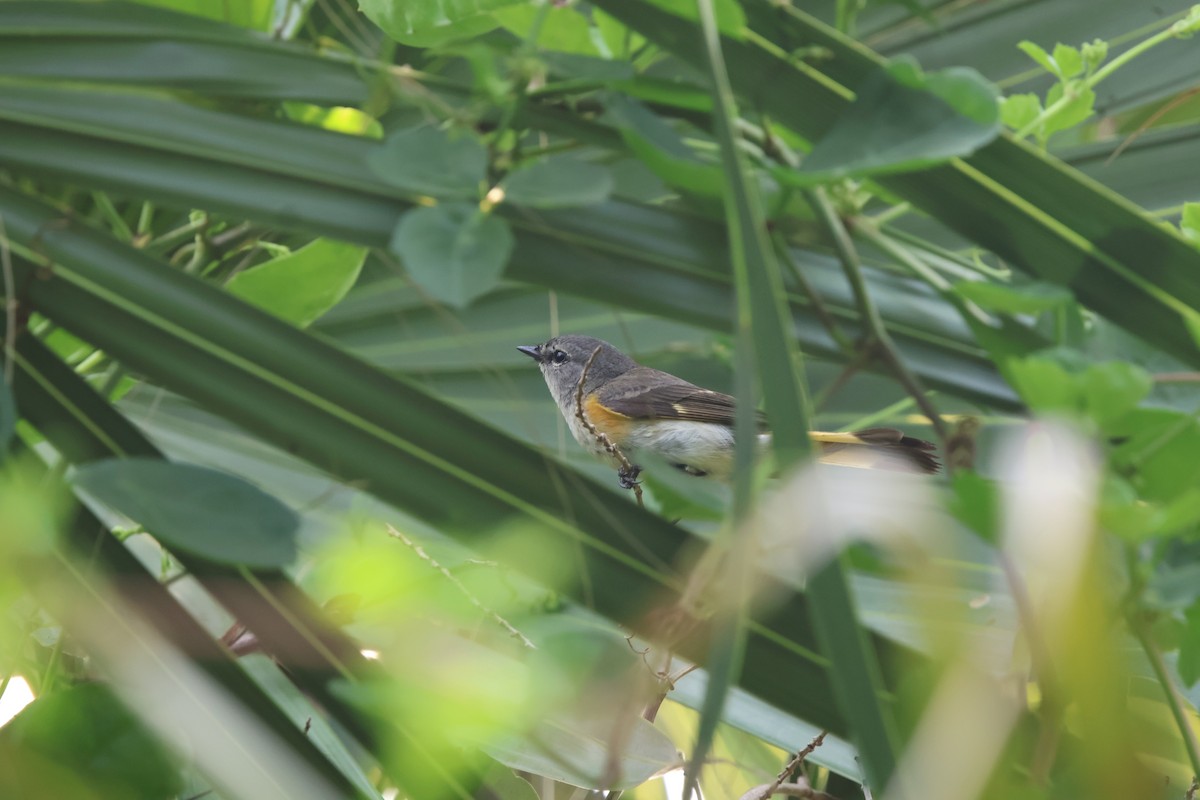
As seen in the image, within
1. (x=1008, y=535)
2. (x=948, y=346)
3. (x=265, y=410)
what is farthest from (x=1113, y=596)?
(x=265, y=410)

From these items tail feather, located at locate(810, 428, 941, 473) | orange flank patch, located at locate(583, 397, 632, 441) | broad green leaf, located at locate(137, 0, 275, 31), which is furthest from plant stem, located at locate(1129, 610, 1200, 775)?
orange flank patch, located at locate(583, 397, 632, 441)

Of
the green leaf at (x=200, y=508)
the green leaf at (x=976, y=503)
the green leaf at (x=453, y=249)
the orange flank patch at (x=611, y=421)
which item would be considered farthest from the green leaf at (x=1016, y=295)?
the orange flank patch at (x=611, y=421)

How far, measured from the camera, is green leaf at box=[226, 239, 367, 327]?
2.35ft

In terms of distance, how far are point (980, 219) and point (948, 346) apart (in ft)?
0.26

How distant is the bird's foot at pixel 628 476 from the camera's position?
936mm

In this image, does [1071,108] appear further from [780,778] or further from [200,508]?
[200,508]

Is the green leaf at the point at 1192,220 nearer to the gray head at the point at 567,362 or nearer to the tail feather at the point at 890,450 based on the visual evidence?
the tail feather at the point at 890,450

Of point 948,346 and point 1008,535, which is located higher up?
point 948,346

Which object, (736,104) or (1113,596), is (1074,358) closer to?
(1113,596)

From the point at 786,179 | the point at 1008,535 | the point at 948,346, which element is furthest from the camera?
the point at 948,346

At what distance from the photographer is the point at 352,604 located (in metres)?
0.56

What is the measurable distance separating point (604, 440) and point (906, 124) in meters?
0.25

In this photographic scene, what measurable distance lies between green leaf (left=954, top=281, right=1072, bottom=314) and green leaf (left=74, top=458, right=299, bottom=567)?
33 centimetres

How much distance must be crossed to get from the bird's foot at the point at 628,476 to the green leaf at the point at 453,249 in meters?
0.46
